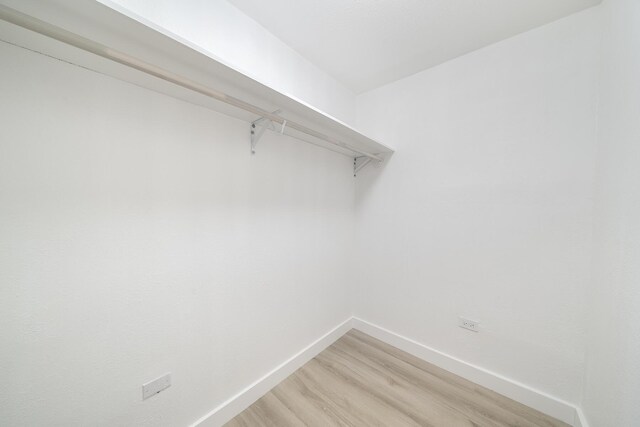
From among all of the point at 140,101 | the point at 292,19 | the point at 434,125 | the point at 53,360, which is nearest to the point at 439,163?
the point at 434,125

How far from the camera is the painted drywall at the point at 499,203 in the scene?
4.49 feet

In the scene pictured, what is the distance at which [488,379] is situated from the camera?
163 centimetres

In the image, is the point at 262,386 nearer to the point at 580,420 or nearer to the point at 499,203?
the point at 580,420

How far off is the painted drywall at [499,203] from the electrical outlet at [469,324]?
4 centimetres

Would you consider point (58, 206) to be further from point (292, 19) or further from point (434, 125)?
point (434, 125)


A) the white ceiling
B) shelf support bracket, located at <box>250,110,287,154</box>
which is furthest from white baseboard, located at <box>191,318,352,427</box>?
the white ceiling

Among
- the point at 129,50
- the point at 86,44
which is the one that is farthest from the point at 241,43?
the point at 86,44

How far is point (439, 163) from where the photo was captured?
1.87 metres

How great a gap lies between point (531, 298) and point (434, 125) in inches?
58.0

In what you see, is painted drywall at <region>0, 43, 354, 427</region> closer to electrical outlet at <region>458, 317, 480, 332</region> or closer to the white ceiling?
→ the white ceiling

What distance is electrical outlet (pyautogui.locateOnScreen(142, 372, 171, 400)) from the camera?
1.06 metres

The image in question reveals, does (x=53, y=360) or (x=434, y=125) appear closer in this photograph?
(x=53, y=360)

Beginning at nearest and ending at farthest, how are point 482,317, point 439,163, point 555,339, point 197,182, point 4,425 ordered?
point 4,425, point 197,182, point 555,339, point 482,317, point 439,163

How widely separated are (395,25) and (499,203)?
1455 millimetres
